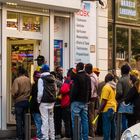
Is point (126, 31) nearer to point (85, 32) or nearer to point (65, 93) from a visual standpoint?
point (85, 32)

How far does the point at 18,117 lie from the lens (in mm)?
14641

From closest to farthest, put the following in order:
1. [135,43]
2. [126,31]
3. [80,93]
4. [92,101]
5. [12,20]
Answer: [80,93] → [92,101] → [12,20] → [126,31] → [135,43]

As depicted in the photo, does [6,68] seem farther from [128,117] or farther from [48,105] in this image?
[128,117]

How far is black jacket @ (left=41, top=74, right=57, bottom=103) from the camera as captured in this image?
540 inches

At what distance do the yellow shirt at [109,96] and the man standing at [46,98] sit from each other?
134cm

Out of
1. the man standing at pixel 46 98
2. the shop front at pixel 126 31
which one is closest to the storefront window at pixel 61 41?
the shop front at pixel 126 31

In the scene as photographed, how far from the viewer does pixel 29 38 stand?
16.4 metres

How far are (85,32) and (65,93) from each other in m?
3.86

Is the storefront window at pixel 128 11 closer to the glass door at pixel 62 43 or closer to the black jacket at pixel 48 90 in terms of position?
the glass door at pixel 62 43

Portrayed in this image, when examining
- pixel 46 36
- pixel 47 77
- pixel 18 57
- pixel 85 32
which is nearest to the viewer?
pixel 47 77

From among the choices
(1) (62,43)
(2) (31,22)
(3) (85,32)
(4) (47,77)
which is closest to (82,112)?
(4) (47,77)

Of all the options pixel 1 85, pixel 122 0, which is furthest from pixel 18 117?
pixel 122 0

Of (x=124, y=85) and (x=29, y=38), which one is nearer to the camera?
(x=124, y=85)

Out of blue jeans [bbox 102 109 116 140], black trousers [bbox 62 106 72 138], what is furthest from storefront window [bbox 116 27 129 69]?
blue jeans [bbox 102 109 116 140]
